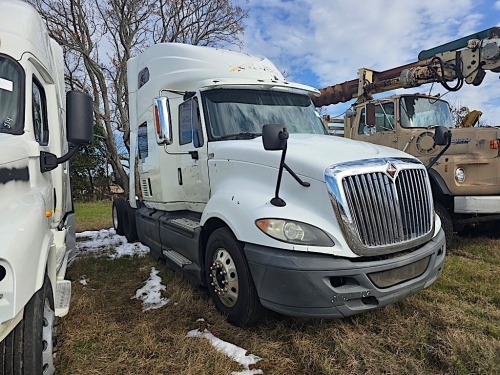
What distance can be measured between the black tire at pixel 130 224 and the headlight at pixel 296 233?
5.19m

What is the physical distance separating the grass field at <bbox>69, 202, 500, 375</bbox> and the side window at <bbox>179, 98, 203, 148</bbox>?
1886 mm

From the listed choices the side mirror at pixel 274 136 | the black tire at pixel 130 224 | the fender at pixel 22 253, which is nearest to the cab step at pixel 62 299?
the fender at pixel 22 253

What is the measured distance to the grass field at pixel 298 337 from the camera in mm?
2932

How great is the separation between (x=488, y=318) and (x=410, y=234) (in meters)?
1.19

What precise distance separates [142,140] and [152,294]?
3010 millimetres

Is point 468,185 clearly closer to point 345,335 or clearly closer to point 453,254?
point 453,254

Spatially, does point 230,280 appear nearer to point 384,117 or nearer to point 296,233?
point 296,233

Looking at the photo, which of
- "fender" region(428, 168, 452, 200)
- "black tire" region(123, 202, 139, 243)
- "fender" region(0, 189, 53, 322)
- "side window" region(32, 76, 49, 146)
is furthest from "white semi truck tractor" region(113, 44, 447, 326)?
"black tire" region(123, 202, 139, 243)

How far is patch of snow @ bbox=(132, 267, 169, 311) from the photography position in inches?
170

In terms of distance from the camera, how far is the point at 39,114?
352 cm

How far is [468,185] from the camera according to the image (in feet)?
18.9

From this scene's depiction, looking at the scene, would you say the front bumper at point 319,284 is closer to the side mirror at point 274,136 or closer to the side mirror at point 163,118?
the side mirror at point 274,136

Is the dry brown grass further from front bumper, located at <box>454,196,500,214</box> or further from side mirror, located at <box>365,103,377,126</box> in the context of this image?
side mirror, located at <box>365,103,377,126</box>

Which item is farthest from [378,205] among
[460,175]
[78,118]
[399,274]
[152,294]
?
[460,175]
